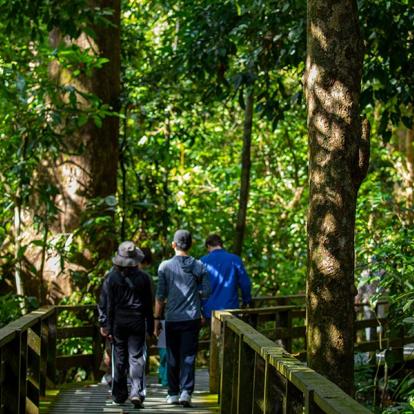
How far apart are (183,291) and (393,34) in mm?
4027

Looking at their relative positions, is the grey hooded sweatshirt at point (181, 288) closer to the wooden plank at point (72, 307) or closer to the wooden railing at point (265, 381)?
the wooden railing at point (265, 381)

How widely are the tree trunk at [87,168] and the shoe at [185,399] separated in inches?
162

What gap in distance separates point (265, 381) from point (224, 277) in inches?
190

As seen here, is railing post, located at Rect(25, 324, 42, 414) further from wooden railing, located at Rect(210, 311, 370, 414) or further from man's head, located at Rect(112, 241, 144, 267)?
wooden railing, located at Rect(210, 311, 370, 414)

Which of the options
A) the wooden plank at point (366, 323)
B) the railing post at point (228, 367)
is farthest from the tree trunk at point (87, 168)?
the railing post at point (228, 367)

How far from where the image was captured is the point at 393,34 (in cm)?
1095

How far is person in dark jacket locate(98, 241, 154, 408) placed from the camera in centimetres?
887

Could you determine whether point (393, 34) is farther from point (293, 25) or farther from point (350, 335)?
point (350, 335)

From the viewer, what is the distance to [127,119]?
15094mm

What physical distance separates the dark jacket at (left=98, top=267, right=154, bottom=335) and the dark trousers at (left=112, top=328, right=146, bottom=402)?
0.10m

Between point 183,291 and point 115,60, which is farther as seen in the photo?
point 115,60

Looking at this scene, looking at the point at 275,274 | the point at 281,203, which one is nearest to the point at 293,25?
the point at 275,274

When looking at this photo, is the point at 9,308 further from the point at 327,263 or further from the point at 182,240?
the point at 327,263

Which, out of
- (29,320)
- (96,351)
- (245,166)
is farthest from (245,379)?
(245,166)
